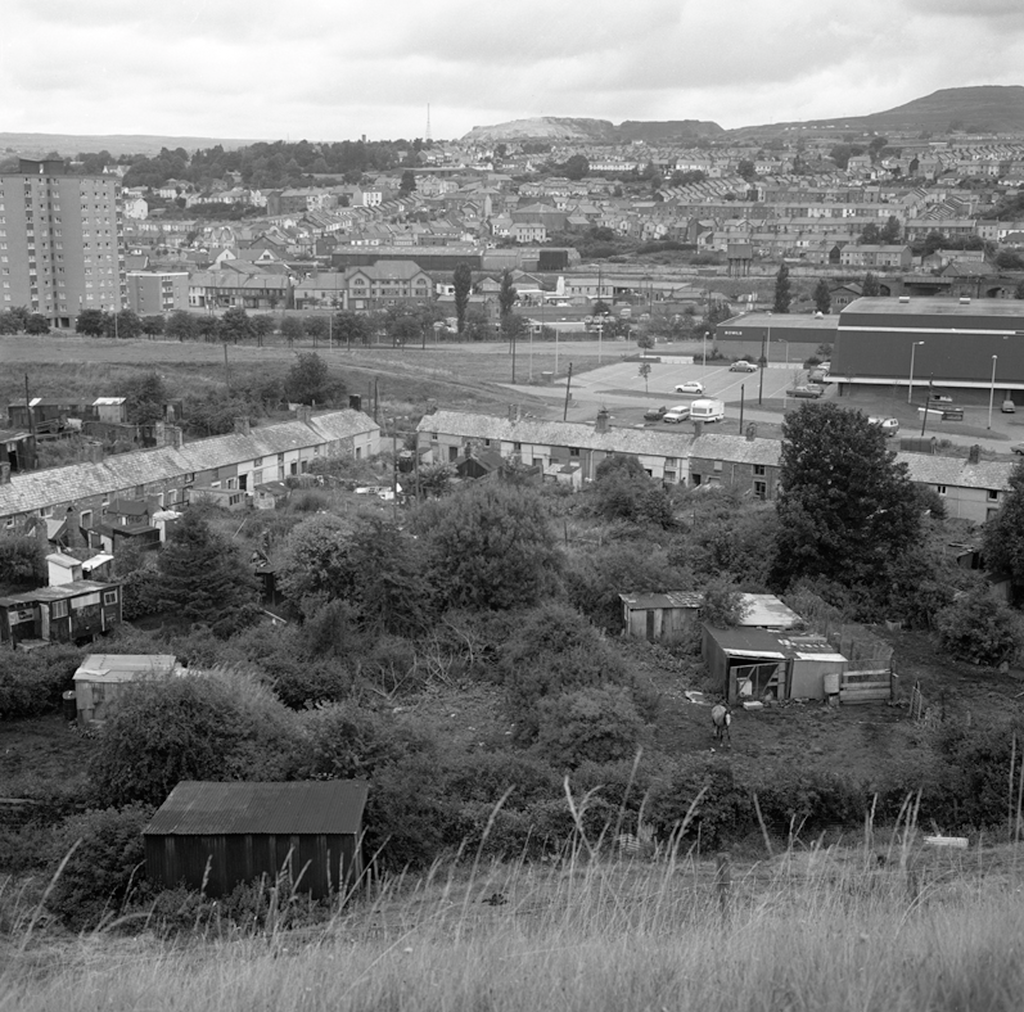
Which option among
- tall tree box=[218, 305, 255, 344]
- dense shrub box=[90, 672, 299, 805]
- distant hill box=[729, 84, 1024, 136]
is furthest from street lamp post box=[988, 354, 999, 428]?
distant hill box=[729, 84, 1024, 136]

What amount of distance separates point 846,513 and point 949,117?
511ft

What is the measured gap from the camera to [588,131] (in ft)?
617

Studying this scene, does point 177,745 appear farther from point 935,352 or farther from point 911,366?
point 935,352

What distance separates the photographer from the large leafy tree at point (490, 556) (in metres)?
13.8

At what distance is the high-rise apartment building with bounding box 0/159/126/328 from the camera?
4566 cm

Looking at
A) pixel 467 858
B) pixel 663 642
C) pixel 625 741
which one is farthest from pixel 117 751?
pixel 663 642

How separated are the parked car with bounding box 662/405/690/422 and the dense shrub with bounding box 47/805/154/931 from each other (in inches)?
884

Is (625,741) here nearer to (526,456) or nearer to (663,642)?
(663,642)

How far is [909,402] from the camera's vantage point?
31.1m

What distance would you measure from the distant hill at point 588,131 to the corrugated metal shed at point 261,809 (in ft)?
538

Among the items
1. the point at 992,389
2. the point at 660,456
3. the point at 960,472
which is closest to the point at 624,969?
the point at 960,472

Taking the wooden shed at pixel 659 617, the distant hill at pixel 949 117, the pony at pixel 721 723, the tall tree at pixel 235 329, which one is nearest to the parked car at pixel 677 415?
the wooden shed at pixel 659 617

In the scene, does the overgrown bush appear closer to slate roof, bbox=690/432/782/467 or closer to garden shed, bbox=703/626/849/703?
garden shed, bbox=703/626/849/703

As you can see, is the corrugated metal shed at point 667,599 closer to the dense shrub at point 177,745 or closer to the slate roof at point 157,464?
the dense shrub at point 177,745
